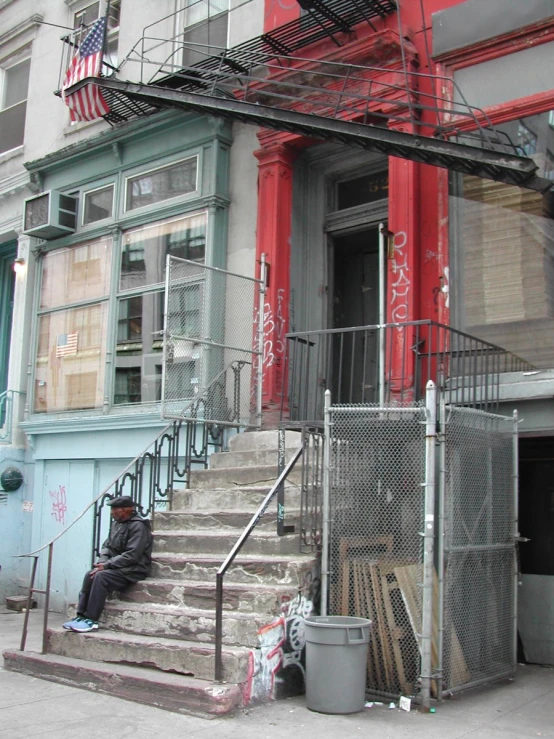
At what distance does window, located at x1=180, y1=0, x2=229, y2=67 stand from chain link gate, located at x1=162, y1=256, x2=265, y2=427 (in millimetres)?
3455

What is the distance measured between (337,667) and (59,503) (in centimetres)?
779

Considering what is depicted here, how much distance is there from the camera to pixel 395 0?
383 inches

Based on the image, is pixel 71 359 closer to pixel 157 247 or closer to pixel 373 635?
pixel 157 247

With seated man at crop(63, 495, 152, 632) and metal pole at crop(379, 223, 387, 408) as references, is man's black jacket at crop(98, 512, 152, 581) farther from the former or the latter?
metal pole at crop(379, 223, 387, 408)

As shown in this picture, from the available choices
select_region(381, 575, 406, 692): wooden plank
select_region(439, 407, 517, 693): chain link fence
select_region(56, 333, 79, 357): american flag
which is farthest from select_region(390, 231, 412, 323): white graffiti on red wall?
select_region(56, 333, 79, 357): american flag

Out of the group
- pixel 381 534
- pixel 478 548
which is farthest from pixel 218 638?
pixel 478 548

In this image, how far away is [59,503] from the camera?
42.2ft

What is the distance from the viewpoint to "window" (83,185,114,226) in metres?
12.9

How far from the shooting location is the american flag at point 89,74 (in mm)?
11594

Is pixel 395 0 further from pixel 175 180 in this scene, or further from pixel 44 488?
pixel 44 488

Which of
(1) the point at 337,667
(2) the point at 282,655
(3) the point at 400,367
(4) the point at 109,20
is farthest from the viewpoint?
(4) the point at 109,20

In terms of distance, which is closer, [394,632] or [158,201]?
[394,632]

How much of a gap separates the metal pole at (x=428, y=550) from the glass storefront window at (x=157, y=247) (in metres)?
5.51

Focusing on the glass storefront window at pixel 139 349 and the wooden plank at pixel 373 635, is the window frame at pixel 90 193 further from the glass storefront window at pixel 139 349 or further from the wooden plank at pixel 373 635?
the wooden plank at pixel 373 635
